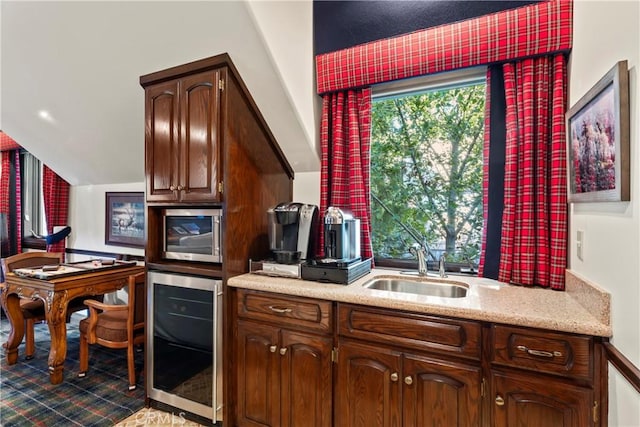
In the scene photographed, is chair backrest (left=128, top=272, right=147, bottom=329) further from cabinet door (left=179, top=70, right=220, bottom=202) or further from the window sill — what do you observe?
the window sill

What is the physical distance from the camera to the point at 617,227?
1.13 m

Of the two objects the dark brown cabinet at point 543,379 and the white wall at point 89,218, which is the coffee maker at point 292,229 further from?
the white wall at point 89,218

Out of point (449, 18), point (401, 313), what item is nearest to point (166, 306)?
point (401, 313)

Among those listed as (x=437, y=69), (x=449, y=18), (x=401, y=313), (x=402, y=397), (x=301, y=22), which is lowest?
(x=402, y=397)

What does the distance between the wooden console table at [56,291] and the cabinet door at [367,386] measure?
223 centimetres

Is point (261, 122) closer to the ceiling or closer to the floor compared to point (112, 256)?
closer to the ceiling

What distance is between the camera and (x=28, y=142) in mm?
3436

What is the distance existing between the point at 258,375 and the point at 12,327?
2.39 metres

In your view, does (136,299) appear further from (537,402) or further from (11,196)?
(11,196)

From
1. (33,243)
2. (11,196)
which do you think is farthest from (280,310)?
(11,196)

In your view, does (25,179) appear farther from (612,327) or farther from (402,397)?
(612,327)

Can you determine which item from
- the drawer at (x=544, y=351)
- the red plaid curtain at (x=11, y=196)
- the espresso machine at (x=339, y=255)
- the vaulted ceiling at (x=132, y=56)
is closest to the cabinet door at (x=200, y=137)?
the vaulted ceiling at (x=132, y=56)

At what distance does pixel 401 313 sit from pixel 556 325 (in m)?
0.58

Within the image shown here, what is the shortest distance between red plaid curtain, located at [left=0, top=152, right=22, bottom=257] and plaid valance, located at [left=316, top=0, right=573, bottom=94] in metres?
4.78
